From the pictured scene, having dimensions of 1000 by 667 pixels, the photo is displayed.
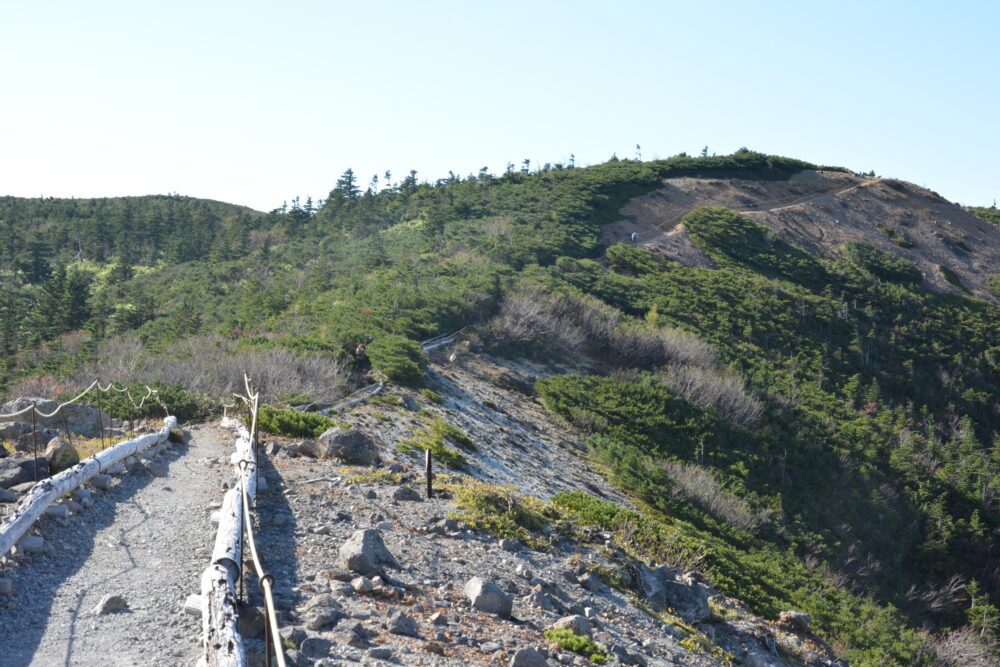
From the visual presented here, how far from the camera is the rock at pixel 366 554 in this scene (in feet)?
26.9

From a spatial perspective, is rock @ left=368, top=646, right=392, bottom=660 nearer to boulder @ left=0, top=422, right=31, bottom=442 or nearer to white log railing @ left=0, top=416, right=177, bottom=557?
white log railing @ left=0, top=416, right=177, bottom=557

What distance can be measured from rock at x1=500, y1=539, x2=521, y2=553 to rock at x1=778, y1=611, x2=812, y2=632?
6463 millimetres

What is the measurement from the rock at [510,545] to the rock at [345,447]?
148 inches

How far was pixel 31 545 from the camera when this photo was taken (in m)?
7.94

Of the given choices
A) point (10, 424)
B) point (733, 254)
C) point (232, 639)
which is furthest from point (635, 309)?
point (232, 639)

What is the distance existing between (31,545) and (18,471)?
8.65 ft

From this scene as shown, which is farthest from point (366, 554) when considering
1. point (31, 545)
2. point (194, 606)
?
point (31, 545)

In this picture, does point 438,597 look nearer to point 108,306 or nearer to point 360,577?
point 360,577

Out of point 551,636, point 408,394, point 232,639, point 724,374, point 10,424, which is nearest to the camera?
point 232,639

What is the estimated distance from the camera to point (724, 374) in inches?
1339

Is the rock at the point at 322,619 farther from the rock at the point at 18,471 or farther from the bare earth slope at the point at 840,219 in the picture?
the bare earth slope at the point at 840,219

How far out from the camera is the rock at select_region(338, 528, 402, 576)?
820 cm

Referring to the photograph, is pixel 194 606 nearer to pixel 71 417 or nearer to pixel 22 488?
pixel 22 488

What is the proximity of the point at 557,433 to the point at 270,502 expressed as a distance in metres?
15.8
